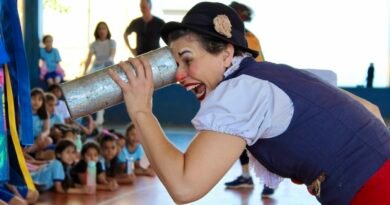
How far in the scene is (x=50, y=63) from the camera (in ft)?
33.7

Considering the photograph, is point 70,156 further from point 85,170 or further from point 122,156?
point 122,156

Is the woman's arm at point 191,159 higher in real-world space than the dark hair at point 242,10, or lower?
higher

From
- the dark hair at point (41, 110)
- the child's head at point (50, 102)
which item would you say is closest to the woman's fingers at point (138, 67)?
the dark hair at point (41, 110)

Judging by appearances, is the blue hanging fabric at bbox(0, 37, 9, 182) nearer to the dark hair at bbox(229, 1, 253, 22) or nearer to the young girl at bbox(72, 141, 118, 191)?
the dark hair at bbox(229, 1, 253, 22)

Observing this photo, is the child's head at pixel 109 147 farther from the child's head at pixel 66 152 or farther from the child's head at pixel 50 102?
the child's head at pixel 50 102

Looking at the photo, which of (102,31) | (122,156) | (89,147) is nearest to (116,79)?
(89,147)

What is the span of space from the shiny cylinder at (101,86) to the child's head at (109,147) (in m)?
4.21

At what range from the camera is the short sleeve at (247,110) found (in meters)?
1.38

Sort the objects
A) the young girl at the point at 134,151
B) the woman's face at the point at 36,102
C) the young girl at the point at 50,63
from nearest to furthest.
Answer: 1. the woman's face at the point at 36,102
2. the young girl at the point at 134,151
3. the young girl at the point at 50,63

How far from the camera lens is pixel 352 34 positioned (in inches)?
447

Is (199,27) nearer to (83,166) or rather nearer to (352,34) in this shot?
(83,166)

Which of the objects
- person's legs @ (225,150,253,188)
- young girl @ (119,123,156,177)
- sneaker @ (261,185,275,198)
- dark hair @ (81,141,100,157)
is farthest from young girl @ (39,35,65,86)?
sneaker @ (261,185,275,198)

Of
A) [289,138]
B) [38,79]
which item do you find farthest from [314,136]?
[38,79]

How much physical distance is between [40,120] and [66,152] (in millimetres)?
987
